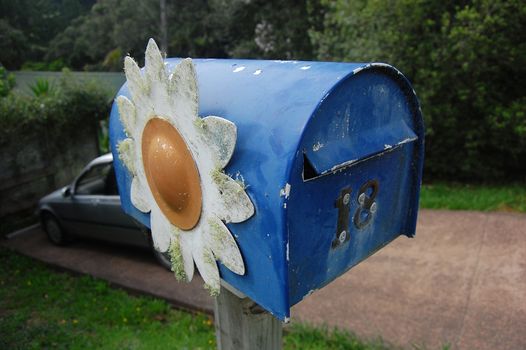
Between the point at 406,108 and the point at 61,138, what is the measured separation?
7.54m

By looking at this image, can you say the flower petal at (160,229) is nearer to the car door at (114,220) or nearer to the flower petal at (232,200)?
the flower petal at (232,200)

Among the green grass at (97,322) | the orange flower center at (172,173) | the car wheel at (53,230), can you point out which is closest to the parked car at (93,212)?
the car wheel at (53,230)

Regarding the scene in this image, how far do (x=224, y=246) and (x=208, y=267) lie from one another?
4.7 inches

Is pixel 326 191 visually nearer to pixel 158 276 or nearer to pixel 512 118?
pixel 158 276

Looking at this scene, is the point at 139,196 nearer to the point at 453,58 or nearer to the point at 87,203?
the point at 87,203

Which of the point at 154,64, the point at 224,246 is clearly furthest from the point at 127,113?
the point at 224,246

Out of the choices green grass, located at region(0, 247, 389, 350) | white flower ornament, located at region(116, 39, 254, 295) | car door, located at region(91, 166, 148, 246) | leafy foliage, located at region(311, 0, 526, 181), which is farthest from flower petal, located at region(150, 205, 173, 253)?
leafy foliage, located at region(311, 0, 526, 181)

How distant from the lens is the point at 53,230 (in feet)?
21.2

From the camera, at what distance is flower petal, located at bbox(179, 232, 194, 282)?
139 centimetres

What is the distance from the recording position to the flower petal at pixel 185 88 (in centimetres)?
119

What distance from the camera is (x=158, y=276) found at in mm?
5039

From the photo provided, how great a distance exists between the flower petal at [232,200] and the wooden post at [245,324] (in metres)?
0.44

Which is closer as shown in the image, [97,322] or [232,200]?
[232,200]

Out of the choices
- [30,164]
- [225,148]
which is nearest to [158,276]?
[30,164]
